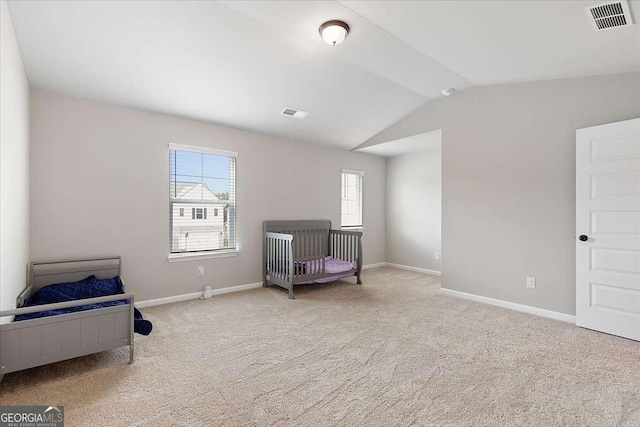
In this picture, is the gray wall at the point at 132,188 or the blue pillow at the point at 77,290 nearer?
the blue pillow at the point at 77,290

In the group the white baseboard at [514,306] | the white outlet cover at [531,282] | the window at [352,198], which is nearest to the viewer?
the white baseboard at [514,306]

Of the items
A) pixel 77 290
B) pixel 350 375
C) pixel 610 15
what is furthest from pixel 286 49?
pixel 77 290

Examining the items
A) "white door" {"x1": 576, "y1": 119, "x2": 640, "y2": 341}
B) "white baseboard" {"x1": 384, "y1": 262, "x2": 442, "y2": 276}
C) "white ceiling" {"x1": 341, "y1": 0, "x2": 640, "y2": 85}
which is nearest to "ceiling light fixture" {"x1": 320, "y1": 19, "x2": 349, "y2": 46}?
"white ceiling" {"x1": 341, "y1": 0, "x2": 640, "y2": 85}

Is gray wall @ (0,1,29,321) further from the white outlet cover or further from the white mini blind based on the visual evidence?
the white outlet cover

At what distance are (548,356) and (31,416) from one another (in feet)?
11.3

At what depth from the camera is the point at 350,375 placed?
6.71 ft

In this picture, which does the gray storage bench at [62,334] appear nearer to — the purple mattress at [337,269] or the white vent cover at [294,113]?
the purple mattress at [337,269]

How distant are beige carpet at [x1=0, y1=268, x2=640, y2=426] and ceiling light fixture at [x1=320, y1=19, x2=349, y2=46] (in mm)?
2608

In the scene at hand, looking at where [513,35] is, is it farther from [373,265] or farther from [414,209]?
[373,265]

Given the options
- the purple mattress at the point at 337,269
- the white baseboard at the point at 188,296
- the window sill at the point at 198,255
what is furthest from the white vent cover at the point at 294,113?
the white baseboard at the point at 188,296

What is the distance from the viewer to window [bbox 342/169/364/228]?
18.5 ft

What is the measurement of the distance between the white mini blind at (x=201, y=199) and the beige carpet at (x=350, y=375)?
1.05m

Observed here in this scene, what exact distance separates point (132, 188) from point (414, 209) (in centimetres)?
463

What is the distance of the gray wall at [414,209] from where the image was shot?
17.8ft
